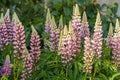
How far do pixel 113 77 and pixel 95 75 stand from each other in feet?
0.70

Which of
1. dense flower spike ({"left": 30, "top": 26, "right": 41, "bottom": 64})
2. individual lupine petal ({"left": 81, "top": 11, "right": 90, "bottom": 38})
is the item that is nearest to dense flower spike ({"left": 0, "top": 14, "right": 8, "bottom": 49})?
dense flower spike ({"left": 30, "top": 26, "right": 41, "bottom": 64})

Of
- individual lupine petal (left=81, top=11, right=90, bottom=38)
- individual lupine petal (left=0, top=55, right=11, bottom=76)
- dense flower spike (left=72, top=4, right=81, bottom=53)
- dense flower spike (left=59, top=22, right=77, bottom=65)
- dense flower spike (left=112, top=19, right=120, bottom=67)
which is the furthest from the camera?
individual lupine petal (left=81, top=11, right=90, bottom=38)

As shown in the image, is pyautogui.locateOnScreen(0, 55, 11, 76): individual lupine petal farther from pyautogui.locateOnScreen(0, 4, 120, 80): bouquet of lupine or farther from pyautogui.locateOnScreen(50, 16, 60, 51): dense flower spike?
pyautogui.locateOnScreen(50, 16, 60, 51): dense flower spike

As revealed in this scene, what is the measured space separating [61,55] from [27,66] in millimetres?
409

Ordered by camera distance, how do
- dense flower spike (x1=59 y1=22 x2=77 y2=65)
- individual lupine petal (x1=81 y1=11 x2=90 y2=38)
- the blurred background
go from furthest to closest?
the blurred background
individual lupine petal (x1=81 y1=11 x2=90 y2=38)
dense flower spike (x1=59 y1=22 x2=77 y2=65)

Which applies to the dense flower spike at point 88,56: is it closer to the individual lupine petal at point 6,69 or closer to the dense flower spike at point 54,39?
the dense flower spike at point 54,39

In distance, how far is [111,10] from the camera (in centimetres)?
721

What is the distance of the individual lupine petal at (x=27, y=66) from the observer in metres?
4.26

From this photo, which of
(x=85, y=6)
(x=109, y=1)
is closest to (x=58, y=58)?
(x=85, y=6)

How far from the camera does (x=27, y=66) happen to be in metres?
4.30

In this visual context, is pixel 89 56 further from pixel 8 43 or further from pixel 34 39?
pixel 8 43

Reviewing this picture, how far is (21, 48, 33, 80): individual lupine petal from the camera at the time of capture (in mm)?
4261

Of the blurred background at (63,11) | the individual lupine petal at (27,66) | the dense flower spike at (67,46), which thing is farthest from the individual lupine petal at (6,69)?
the blurred background at (63,11)

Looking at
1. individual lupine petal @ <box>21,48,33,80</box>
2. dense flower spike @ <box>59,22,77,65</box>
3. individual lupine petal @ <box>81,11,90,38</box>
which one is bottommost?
individual lupine petal @ <box>21,48,33,80</box>
